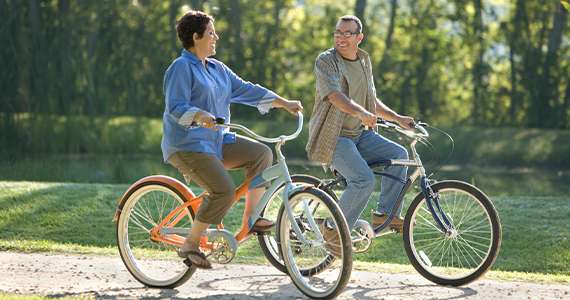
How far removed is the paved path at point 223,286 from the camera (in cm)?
348

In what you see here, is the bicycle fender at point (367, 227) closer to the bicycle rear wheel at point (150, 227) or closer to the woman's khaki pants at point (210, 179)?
the woman's khaki pants at point (210, 179)

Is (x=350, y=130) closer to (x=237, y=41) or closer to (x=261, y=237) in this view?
(x=261, y=237)

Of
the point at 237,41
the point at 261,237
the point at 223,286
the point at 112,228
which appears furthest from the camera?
the point at 237,41

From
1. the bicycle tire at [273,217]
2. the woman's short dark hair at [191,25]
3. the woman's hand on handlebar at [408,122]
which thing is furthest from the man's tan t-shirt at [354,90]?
the woman's short dark hair at [191,25]

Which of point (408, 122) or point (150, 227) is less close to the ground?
point (408, 122)

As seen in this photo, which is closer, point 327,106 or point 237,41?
point 327,106

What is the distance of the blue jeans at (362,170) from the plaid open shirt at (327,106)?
73 mm

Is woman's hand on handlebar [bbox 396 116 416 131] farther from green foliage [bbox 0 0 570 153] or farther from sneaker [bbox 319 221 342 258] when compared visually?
green foliage [bbox 0 0 570 153]

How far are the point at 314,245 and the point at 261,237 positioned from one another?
755 mm

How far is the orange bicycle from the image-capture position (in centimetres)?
333

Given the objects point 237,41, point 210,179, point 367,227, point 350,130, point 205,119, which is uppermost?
point 237,41

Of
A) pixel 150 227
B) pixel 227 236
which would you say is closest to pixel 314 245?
pixel 227 236

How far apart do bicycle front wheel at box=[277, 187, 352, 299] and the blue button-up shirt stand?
0.56 m

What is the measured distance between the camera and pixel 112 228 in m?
5.88
